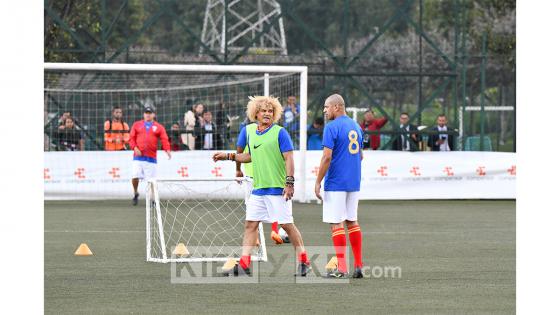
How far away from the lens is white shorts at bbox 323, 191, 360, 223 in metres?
12.5

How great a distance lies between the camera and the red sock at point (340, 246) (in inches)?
490

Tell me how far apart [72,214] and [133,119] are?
→ 888 cm

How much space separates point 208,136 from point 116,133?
1938 millimetres

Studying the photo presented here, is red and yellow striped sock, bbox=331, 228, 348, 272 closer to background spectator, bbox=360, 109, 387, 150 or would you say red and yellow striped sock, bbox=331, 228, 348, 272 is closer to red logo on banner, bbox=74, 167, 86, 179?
red logo on banner, bbox=74, 167, 86, 179

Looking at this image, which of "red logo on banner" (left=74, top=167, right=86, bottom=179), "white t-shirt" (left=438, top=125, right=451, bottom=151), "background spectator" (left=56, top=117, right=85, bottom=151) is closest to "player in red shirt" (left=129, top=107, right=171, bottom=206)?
"red logo on banner" (left=74, top=167, right=86, bottom=179)

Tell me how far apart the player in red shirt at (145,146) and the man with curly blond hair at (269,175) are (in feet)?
38.2

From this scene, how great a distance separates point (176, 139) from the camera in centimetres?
2808

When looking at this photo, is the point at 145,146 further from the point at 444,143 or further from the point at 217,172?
the point at 444,143

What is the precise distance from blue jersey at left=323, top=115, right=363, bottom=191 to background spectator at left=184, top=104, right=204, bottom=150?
14.9 metres

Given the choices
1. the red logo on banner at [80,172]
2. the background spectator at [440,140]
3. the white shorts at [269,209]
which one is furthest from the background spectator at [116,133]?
the white shorts at [269,209]

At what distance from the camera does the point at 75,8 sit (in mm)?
35250

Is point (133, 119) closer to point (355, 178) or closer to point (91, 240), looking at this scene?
point (91, 240)

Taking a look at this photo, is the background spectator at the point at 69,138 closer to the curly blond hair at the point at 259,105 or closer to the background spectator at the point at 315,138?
the background spectator at the point at 315,138
